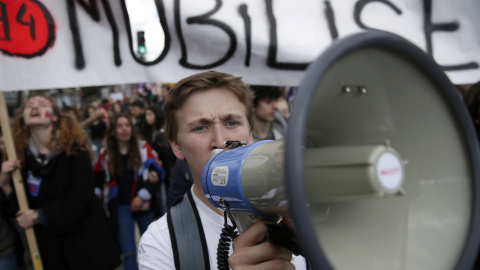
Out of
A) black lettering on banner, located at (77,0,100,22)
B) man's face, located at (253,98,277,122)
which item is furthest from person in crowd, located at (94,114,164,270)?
black lettering on banner, located at (77,0,100,22)

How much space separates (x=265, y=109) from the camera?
3.29m

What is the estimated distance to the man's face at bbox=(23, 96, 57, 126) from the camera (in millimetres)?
2842

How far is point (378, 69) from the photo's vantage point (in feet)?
2.57

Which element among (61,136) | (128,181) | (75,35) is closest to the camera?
(75,35)

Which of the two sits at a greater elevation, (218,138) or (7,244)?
(218,138)

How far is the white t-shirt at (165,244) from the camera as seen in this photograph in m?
1.23

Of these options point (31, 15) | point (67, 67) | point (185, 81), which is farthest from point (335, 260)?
point (31, 15)

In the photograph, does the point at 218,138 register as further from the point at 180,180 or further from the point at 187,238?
the point at 180,180

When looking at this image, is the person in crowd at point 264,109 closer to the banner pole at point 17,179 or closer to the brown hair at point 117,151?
the brown hair at point 117,151

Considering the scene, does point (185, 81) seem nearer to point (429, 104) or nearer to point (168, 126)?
point (168, 126)

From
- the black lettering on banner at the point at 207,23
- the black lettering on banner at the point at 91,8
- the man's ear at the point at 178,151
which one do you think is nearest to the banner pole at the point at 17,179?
the black lettering on banner at the point at 91,8

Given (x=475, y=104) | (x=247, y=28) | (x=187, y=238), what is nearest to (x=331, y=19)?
(x=247, y=28)

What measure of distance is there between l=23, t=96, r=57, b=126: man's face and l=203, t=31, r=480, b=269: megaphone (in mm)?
2443

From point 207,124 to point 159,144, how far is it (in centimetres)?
353
